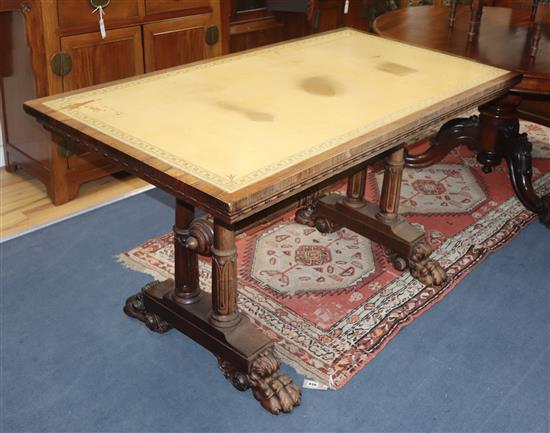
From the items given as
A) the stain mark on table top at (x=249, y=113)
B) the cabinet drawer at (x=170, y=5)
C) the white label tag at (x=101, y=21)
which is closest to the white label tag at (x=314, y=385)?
the stain mark on table top at (x=249, y=113)

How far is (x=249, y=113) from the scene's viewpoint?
1.98 metres

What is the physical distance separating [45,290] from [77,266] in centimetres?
19

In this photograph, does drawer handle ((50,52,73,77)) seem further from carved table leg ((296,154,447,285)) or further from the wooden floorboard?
carved table leg ((296,154,447,285))

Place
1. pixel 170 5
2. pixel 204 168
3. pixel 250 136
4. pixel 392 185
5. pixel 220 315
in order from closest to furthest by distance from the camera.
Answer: pixel 204 168
pixel 250 136
pixel 220 315
pixel 392 185
pixel 170 5

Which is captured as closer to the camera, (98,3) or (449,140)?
(98,3)

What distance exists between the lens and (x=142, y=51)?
10.9 ft

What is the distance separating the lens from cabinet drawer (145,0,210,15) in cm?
327

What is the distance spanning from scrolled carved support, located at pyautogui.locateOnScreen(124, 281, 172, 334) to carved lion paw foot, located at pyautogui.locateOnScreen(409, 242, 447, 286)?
0.98 meters

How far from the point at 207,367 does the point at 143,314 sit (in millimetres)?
329

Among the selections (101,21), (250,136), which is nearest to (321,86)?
(250,136)

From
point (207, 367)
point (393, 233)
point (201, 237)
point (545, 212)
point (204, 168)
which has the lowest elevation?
point (207, 367)

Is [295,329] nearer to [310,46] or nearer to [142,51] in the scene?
[310,46]

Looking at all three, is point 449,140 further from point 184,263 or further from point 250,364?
point 250,364

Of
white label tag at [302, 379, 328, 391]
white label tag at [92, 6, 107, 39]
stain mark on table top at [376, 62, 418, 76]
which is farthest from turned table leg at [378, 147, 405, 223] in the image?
white label tag at [92, 6, 107, 39]
